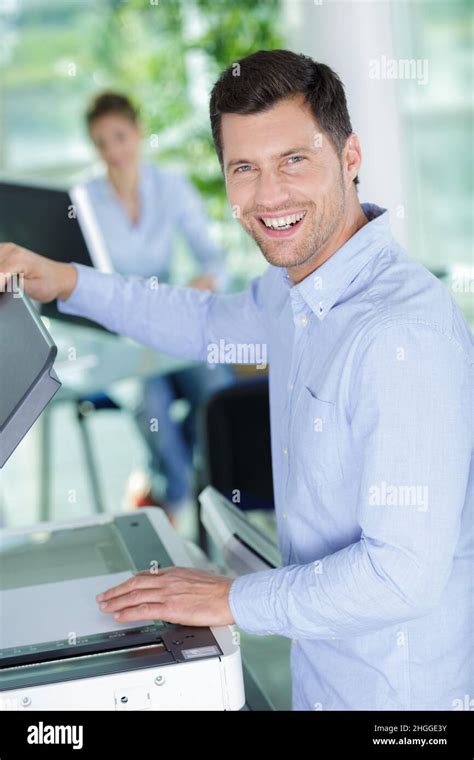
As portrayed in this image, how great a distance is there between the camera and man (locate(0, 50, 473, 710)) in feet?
3.88

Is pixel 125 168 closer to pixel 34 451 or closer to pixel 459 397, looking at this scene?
pixel 34 451

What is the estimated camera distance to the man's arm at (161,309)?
1728 millimetres

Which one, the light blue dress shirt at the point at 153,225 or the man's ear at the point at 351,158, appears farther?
the light blue dress shirt at the point at 153,225

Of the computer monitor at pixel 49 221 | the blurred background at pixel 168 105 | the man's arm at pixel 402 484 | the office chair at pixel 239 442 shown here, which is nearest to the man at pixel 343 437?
the man's arm at pixel 402 484

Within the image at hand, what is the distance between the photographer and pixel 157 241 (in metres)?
3.89

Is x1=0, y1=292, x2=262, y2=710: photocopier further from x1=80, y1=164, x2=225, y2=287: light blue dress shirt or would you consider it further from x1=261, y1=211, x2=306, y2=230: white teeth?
x1=80, y1=164, x2=225, y2=287: light blue dress shirt

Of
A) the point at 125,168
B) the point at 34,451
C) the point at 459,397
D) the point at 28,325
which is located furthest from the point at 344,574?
the point at 34,451

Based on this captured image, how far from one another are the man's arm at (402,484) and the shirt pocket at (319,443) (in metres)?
0.07

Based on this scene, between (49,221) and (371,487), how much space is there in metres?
1.47

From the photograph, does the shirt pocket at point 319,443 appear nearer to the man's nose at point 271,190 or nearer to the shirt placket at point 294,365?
the shirt placket at point 294,365

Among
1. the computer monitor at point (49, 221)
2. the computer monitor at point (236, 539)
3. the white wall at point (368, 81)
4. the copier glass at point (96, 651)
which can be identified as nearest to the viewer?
the copier glass at point (96, 651)

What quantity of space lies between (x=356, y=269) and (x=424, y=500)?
0.34 meters

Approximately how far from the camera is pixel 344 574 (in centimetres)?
121

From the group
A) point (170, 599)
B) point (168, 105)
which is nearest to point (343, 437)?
point (170, 599)
